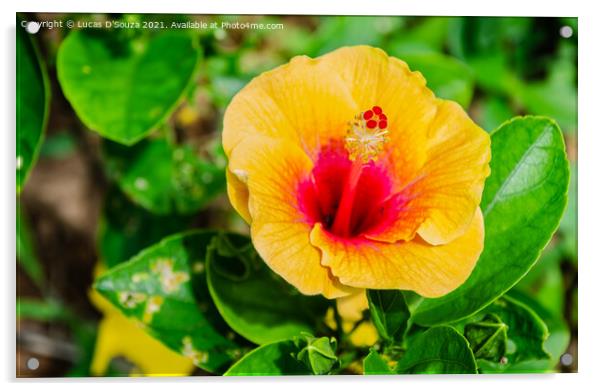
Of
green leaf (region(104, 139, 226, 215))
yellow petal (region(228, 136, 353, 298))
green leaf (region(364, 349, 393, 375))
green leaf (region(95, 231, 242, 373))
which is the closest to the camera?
yellow petal (region(228, 136, 353, 298))

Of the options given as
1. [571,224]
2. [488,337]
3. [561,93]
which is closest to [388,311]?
[488,337]

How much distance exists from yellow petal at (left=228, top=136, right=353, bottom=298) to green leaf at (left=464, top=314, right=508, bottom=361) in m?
0.33

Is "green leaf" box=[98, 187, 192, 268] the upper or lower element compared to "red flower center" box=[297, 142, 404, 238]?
lower

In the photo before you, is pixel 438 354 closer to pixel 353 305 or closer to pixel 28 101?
pixel 353 305

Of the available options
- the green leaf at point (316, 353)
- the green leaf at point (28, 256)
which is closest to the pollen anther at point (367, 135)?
the green leaf at point (316, 353)

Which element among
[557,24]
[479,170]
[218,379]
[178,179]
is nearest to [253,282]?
[218,379]

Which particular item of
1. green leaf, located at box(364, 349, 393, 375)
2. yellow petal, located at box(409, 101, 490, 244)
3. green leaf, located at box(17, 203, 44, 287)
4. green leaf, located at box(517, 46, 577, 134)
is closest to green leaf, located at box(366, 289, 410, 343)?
green leaf, located at box(364, 349, 393, 375)

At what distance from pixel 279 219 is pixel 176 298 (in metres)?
0.42

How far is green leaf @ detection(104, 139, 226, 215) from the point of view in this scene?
5.98 feet

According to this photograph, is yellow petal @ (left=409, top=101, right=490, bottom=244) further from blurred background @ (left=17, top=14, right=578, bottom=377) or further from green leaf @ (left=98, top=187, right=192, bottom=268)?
green leaf @ (left=98, top=187, right=192, bottom=268)

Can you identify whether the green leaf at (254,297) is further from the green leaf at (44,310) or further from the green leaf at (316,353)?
the green leaf at (44,310)

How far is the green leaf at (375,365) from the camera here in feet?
4.80

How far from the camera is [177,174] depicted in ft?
6.08
